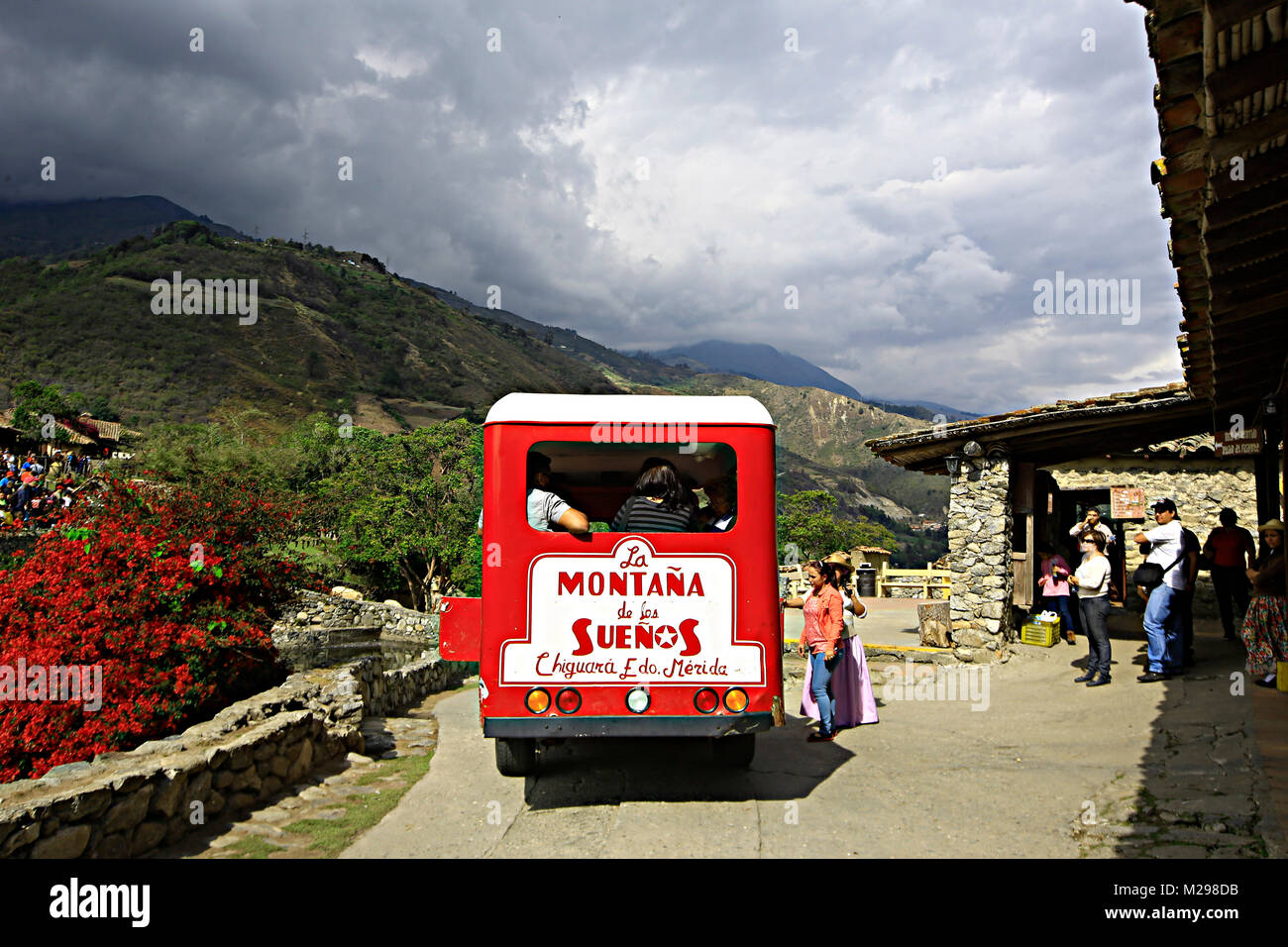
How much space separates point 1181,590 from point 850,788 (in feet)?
16.0

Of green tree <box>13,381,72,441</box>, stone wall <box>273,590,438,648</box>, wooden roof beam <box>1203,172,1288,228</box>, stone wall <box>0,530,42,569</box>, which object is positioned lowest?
stone wall <box>273,590,438,648</box>

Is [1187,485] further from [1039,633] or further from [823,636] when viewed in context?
[823,636]

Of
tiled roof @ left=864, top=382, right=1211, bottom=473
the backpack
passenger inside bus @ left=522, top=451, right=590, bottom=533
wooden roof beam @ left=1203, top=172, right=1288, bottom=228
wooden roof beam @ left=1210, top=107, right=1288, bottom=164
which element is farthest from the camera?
tiled roof @ left=864, top=382, right=1211, bottom=473

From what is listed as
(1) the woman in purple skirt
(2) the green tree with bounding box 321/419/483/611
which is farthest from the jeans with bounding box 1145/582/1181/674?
(2) the green tree with bounding box 321/419/483/611

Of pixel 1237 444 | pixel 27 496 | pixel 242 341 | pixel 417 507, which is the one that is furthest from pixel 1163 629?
pixel 242 341

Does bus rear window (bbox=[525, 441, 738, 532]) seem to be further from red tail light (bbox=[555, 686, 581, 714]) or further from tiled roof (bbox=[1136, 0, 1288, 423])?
tiled roof (bbox=[1136, 0, 1288, 423])

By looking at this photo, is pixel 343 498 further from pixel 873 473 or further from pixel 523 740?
pixel 873 473

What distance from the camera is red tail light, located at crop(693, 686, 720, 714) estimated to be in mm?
5355

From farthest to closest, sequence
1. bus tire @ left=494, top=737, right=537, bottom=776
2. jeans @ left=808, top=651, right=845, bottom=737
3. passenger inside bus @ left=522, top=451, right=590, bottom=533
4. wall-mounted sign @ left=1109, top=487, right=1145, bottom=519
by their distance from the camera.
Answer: wall-mounted sign @ left=1109, top=487, right=1145, bottom=519 → jeans @ left=808, top=651, right=845, bottom=737 → bus tire @ left=494, top=737, right=537, bottom=776 → passenger inside bus @ left=522, top=451, right=590, bottom=533

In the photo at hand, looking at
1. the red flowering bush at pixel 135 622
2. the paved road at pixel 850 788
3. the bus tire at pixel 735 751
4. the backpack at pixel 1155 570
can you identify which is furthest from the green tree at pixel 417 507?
the backpack at pixel 1155 570

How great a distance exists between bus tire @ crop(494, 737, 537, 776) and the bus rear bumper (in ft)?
3.81

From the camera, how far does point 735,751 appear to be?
21.5 ft

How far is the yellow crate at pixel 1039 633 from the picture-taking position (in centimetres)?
1181
